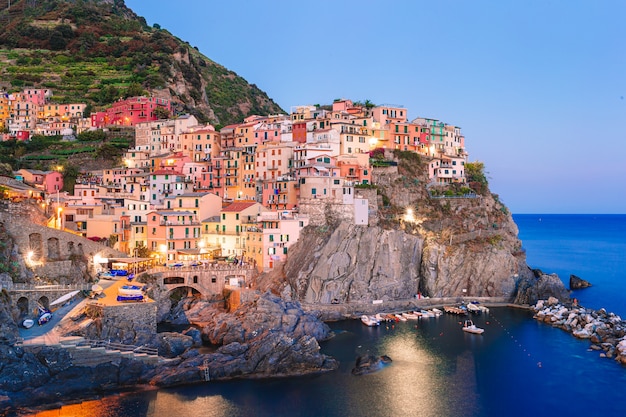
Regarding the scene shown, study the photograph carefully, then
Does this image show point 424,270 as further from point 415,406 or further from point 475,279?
point 415,406

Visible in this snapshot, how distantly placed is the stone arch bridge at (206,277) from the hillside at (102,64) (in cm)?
4556

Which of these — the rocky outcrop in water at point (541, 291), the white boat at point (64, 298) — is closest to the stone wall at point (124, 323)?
the white boat at point (64, 298)

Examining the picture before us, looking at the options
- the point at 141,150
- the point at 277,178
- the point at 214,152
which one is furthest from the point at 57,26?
the point at 277,178

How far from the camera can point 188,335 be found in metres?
42.1

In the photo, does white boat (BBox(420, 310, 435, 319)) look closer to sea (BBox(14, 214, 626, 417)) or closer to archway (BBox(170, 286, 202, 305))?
sea (BBox(14, 214, 626, 417))

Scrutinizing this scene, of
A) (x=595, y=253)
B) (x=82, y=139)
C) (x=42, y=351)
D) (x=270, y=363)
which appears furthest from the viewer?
(x=595, y=253)

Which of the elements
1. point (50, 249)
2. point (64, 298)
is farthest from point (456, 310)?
point (50, 249)

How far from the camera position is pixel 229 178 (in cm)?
6506

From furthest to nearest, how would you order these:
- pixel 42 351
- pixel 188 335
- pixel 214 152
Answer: pixel 214 152
pixel 188 335
pixel 42 351

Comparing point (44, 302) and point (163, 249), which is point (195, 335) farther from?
point (163, 249)

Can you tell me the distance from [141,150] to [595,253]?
89357 mm

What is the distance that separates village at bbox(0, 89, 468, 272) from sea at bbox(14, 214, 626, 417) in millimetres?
13354

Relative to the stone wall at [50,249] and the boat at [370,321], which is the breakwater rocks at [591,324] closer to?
the boat at [370,321]

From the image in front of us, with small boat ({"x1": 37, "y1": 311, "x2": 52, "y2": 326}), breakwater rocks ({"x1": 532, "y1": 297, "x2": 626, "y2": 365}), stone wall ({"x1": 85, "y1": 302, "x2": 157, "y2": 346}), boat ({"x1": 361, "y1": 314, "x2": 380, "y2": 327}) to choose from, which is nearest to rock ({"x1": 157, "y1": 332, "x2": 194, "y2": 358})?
stone wall ({"x1": 85, "y1": 302, "x2": 157, "y2": 346})
